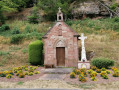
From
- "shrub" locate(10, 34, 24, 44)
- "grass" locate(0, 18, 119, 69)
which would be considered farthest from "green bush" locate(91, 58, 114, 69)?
"shrub" locate(10, 34, 24, 44)

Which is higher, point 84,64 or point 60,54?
point 60,54

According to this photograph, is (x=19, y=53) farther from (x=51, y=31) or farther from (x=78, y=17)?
(x=78, y=17)

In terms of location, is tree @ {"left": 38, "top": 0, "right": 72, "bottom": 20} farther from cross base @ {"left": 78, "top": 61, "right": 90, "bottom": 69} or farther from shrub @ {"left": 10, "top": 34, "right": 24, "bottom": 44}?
cross base @ {"left": 78, "top": 61, "right": 90, "bottom": 69}

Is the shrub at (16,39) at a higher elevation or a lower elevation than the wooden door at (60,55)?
higher

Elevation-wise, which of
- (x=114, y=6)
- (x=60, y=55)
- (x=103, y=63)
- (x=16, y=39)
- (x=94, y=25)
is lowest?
(x=103, y=63)

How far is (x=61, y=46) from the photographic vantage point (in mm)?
14531

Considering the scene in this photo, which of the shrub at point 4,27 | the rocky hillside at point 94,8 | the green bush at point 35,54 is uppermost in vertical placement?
the rocky hillside at point 94,8

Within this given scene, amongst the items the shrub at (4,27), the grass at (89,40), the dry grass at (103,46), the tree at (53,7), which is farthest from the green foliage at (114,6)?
the shrub at (4,27)

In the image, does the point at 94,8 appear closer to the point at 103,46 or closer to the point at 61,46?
the point at 103,46

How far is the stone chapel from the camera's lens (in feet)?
47.2

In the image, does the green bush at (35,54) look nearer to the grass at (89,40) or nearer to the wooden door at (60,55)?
the grass at (89,40)

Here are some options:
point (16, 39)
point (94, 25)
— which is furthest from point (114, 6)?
point (16, 39)

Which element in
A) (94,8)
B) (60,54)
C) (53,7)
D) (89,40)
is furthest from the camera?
(94,8)

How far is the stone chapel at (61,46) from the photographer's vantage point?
1438 cm
